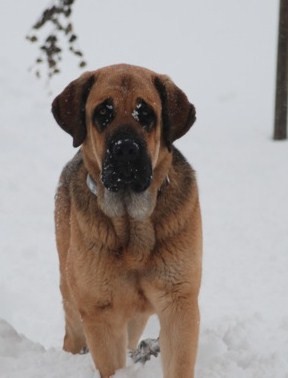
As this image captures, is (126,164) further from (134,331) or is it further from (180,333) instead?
(134,331)

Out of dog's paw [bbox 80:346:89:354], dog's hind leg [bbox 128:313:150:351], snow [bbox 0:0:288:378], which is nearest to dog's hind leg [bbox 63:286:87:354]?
dog's paw [bbox 80:346:89:354]

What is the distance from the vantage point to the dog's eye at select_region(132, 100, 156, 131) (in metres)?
3.78

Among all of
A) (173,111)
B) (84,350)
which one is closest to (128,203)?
(173,111)

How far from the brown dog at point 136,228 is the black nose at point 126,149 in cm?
22

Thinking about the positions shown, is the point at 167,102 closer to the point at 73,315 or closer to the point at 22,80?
the point at 73,315

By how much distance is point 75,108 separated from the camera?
404cm

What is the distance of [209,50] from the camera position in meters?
19.9

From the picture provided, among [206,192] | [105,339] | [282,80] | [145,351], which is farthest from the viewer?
[282,80]

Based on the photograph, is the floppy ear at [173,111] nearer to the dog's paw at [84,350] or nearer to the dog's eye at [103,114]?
the dog's eye at [103,114]

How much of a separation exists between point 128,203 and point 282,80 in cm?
837

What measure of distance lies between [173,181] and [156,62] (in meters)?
15.2

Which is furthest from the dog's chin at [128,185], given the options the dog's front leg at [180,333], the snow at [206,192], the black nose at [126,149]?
the snow at [206,192]

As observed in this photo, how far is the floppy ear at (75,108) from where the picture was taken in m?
4.02

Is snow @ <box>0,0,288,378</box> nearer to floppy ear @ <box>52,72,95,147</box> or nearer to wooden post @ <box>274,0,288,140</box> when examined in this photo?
wooden post @ <box>274,0,288,140</box>
